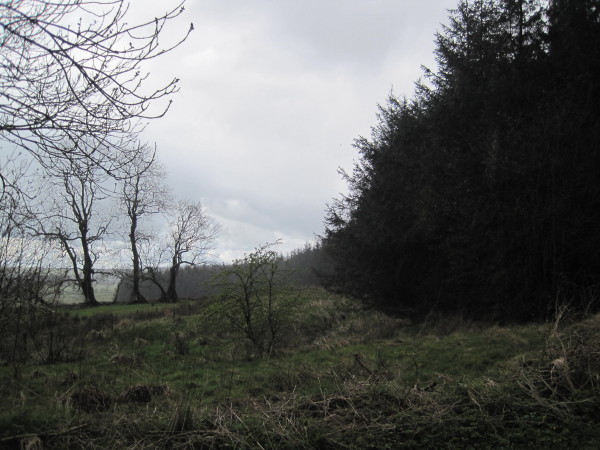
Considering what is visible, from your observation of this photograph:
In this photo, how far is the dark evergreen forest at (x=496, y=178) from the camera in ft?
36.2

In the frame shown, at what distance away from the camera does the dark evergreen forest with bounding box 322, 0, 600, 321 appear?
434 inches

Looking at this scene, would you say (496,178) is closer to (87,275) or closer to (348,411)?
(348,411)

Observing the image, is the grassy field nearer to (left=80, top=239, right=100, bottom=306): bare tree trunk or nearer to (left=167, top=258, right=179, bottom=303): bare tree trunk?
(left=80, top=239, right=100, bottom=306): bare tree trunk

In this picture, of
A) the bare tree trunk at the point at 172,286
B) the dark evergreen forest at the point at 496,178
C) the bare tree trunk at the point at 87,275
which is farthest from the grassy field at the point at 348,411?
the bare tree trunk at the point at 172,286

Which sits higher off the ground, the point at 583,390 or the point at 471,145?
the point at 471,145

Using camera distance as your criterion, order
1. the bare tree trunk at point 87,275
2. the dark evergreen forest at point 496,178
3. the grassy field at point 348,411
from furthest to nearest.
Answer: the bare tree trunk at point 87,275, the dark evergreen forest at point 496,178, the grassy field at point 348,411

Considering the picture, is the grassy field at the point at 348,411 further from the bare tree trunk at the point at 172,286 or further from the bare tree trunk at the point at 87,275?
the bare tree trunk at the point at 172,286

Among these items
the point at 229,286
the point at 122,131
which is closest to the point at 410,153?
the point at 229,286

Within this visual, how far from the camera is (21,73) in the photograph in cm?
324

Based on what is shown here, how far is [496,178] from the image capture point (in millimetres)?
12039

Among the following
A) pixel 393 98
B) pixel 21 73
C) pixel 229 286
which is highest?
pixel 393 98

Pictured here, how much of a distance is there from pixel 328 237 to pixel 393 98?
789cm

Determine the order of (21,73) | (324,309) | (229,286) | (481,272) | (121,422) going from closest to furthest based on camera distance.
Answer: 1. (21,73)
2. (121,422)
3. (229,286)
4. (481,272)
5. (324,309)

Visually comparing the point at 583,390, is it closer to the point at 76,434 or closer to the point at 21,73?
the point at 76,434
